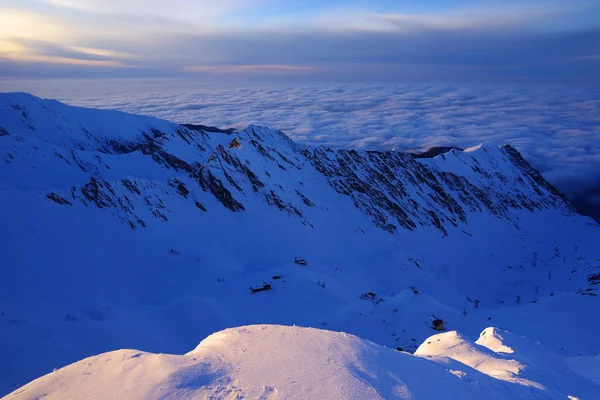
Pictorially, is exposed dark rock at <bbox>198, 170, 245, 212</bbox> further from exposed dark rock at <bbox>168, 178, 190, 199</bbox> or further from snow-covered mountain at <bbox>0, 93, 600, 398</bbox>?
exposed dark rock at <bbox>168, 178, 190, 199</bbox>

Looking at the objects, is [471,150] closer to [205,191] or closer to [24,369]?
[205,191]

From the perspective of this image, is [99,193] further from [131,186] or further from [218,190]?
[218,190]

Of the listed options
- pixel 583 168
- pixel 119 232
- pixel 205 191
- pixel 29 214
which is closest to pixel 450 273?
pixel 205 191

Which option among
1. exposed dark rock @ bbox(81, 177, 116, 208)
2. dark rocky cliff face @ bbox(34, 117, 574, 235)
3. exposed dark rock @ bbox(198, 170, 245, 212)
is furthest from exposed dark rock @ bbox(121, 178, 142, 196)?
exposed dark rock @ bbox(198, 170, 245, 212)

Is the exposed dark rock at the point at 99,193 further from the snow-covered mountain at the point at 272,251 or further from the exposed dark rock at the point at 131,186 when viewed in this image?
the exposed dark rock at the point at 131,186

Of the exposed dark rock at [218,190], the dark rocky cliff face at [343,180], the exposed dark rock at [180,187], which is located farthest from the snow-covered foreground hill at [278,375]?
the exposed dark rock at [180,187]

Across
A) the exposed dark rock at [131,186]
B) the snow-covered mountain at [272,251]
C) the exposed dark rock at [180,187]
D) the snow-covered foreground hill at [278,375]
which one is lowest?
the snow-covered mountain at [272,251]

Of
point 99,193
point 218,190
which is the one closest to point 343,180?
point 218,190
